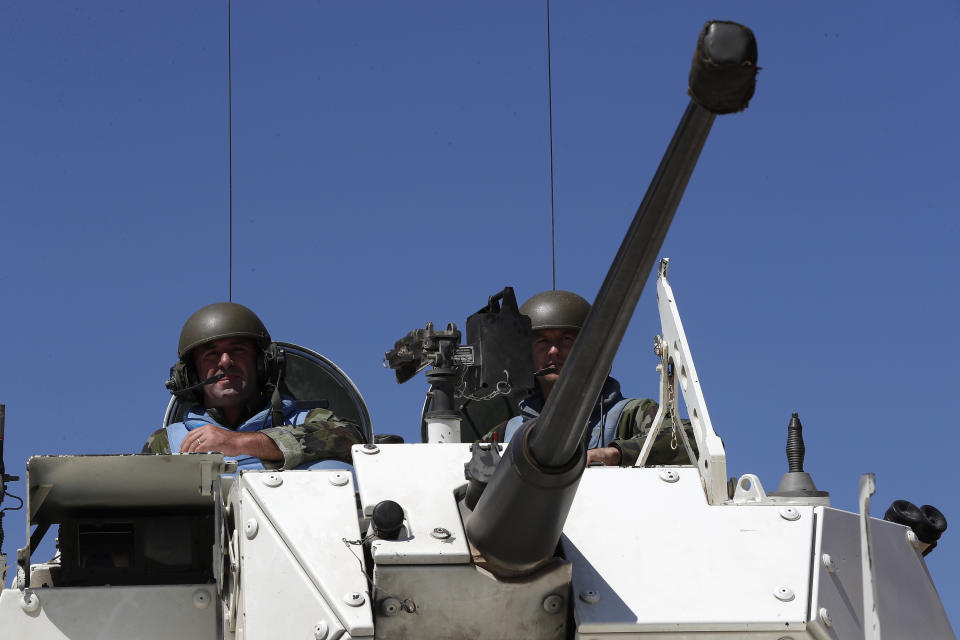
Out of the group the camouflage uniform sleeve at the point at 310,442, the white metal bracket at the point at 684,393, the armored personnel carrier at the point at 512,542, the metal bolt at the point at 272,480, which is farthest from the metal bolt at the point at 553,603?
the camouflage uniform sleeve at the point at 310,442

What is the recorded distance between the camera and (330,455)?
8367mm

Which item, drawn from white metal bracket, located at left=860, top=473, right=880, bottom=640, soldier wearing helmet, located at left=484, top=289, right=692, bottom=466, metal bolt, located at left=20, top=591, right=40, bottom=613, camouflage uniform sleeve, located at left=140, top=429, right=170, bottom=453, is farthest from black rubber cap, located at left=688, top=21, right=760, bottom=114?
camouflage uniform sleeve, located at left=140, top=429, right=170, bottom=453

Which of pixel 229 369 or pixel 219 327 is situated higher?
pixel 219 327

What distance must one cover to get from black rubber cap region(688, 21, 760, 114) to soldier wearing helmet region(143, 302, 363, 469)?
472cm

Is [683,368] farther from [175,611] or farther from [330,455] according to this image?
[175,611]

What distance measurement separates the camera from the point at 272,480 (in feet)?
19.3

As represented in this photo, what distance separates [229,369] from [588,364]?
502 centimetres

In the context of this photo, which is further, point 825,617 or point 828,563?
point 828,563

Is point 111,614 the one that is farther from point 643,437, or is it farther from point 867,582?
point 643,437

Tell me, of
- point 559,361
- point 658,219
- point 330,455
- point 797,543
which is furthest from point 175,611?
point 559,361

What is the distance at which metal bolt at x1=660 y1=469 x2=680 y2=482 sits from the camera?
20.5 feet

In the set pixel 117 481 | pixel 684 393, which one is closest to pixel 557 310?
pixel 684 393

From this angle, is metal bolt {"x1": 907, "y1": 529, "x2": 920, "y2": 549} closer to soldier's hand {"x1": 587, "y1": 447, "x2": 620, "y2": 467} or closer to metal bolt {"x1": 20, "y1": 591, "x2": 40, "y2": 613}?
soldier's hand {"x1": 587, "y1": 447, "x2": 620, "y2": 467}

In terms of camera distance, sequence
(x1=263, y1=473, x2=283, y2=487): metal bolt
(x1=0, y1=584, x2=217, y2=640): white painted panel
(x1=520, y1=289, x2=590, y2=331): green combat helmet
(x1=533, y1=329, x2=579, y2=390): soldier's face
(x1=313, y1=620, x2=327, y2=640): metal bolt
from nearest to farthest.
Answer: (x1=313, y1=620, x2=327, y2=640): metal bolt → (x1=263, y1=473, x2=283, y2=487): metal bolt → (x1=0, y1=584, x2=217, y2=640): white painted panel → (x1=533, y1=329, x2=579, y2=390): soldier's face → (x1=520, y1=289, x2=590, y2=331): green combat helmet
